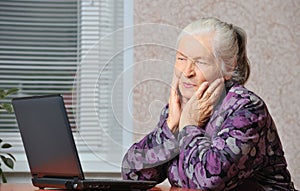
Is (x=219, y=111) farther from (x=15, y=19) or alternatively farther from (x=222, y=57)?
(x=15, y=19)

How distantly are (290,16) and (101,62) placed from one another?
1645mm

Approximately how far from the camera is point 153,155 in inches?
90.5

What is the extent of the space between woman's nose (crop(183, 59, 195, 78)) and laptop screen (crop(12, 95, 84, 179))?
52cm

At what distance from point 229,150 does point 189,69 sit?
0.30 meters

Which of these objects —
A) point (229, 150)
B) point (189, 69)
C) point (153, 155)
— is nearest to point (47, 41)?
point (153, 155)

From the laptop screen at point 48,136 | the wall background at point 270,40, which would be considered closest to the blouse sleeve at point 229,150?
the laptop screen at point 48,136

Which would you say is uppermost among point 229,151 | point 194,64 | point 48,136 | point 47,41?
point 194,64

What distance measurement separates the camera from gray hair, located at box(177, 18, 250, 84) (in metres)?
2.24

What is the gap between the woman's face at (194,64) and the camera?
2111 millimetres

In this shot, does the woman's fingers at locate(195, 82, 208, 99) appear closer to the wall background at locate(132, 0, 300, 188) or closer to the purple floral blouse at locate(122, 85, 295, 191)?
the purple floral blouse at locate(122, 85, 295, 191)

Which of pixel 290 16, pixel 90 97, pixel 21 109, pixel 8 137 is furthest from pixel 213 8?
pixel 21 109

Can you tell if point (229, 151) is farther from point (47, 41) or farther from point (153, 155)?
point (47, 41)

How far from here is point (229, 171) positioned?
6.81 feet

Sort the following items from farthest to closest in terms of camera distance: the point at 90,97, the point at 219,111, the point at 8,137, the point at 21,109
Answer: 1. the point at 8,137
2. the point at 90,97
3. the point at 219,111
4. the point at 21,109
